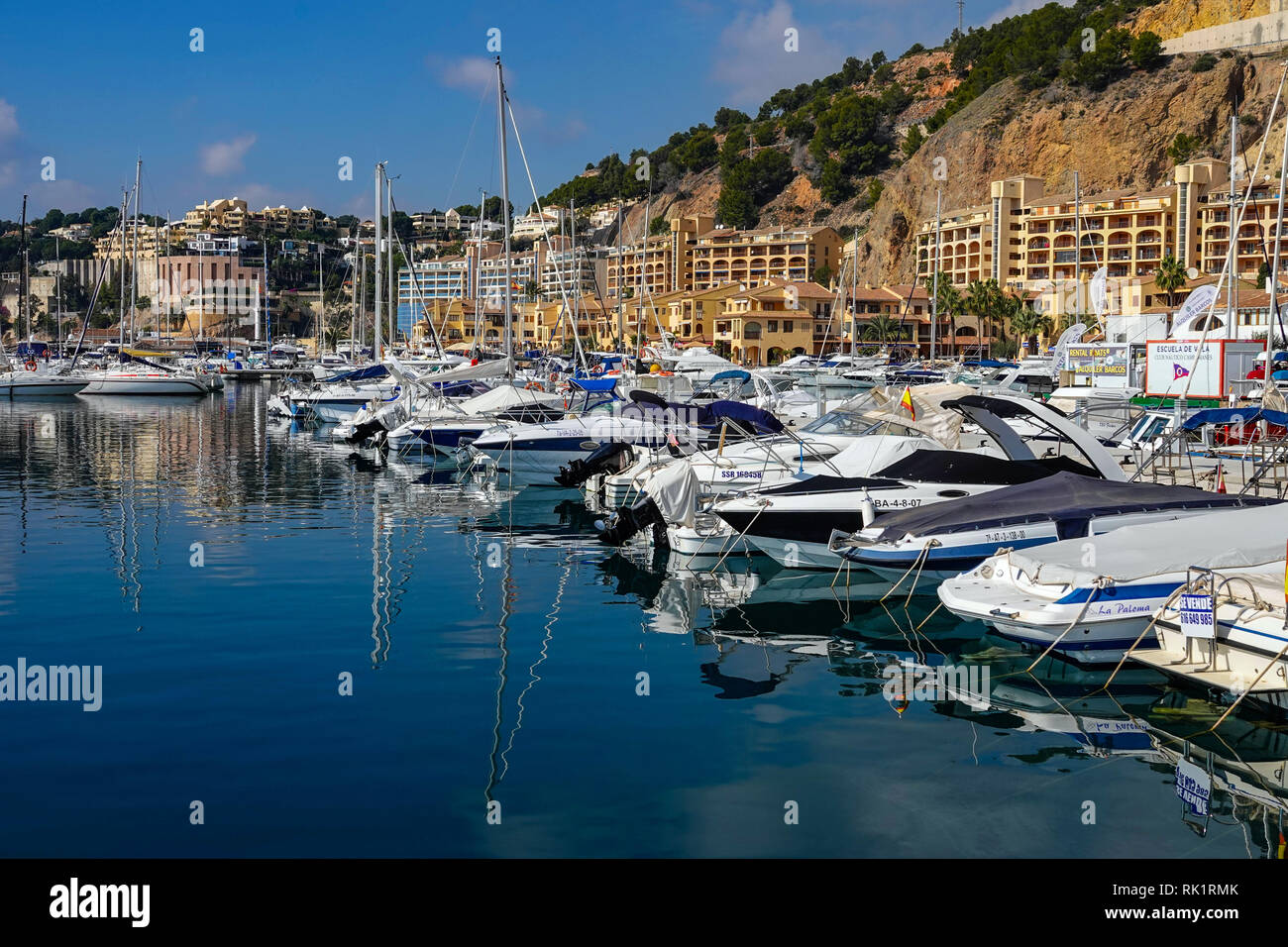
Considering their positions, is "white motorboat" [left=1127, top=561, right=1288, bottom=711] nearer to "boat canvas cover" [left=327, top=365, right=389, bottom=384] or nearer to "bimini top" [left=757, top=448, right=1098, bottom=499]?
"bimini top" [left=757, top=448, right=1098, bottom=499]

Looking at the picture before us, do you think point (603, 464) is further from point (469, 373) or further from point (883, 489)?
point (469, 373)

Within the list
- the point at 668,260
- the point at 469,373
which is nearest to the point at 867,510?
the point at 469,373

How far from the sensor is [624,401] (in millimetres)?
29766

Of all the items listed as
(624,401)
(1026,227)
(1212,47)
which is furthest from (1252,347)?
(1212,47)

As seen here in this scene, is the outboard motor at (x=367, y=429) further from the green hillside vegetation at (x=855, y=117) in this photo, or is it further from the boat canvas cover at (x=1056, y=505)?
the green hillside vegetation at (x=855, y=117)

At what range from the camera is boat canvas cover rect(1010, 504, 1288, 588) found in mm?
11883

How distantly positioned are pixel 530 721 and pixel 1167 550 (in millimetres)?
A: 6677

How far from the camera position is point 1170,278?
81.5m

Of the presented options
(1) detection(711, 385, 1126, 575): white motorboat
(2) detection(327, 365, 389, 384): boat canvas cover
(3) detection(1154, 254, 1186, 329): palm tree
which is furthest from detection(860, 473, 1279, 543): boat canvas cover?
(3) detection(1154, 254, 1186, 329): palm tree

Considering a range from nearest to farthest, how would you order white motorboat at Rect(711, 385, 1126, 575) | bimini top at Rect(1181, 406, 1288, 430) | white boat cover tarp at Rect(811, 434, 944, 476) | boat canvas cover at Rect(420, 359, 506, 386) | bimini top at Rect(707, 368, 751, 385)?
white motorboat at Rect(711, 385, 1126, 575) < white boat cover tarp at Rect(811, 434, 944, 476) < bimini top at Rect(1181, 406, 1288, 430) < boat canvas cover at Rect(420, 359, 506, 386) < bimini top at Rect(707, 368, 751, 385)

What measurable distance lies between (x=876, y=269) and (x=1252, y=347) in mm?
94106

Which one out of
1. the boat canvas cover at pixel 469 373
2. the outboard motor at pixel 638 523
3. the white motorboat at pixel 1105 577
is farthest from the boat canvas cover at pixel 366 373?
the white motorboat at pixel 1105 577

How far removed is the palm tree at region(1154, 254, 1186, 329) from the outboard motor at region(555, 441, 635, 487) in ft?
220
